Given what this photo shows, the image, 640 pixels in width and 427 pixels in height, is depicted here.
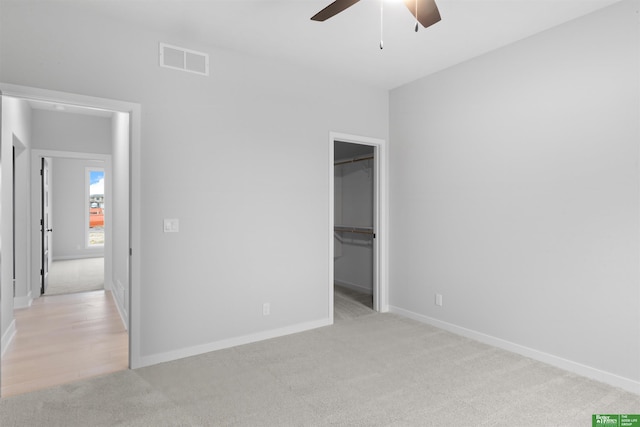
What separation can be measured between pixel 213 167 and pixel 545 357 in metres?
3.29

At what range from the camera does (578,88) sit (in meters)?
2.83

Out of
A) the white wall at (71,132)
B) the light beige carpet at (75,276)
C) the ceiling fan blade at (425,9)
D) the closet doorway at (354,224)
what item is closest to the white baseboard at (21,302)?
the light beige carpet at (75,276)

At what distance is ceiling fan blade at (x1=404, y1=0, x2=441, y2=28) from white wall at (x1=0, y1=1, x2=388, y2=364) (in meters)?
1.88

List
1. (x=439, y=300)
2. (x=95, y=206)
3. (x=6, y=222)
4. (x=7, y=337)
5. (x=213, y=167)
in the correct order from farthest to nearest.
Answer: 1. (x=95, y=206)
2. (x=439, y=300)
3. (x=6, y=222)
4. (x=7, y=337)
5. (x=213, y=167)

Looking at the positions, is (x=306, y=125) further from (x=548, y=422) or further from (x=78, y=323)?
(x=78, y=323)

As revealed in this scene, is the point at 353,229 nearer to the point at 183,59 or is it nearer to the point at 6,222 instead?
the point at 183,59

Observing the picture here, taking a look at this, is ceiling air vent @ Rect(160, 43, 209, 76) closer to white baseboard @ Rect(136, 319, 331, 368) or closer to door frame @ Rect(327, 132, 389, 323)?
door frame @ Rect(327, 132, 389, 323)

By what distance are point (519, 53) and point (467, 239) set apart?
176cm

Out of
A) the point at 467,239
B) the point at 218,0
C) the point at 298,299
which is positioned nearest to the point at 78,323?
the point at 298,299

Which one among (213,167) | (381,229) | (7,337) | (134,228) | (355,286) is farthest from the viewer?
(355,286)

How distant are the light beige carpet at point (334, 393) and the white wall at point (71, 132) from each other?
4.24m

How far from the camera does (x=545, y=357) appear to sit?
3037 millimetres

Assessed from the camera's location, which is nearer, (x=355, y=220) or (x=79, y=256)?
(x=355, y=220)

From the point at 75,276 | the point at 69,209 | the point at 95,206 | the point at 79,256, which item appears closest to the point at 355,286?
the point at 75,276
